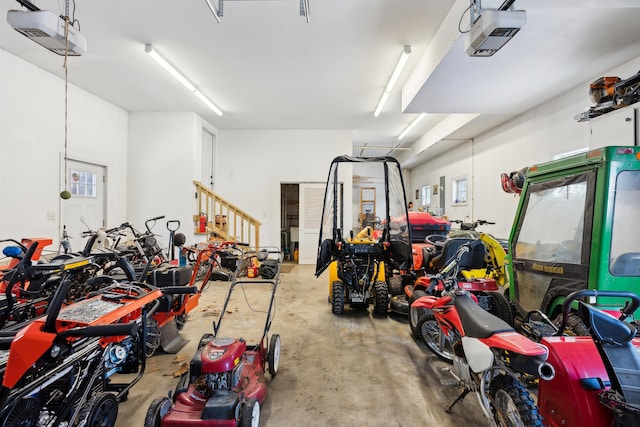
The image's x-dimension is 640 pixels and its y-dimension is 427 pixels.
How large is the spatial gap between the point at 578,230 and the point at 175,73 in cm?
559

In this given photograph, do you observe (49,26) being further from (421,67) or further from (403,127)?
(403,127)

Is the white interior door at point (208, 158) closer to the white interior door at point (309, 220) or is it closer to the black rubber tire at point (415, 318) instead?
the white interior door at point (309, 220)

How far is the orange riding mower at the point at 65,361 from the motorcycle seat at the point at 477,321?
1.66 metres

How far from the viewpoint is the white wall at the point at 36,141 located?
14.4ft

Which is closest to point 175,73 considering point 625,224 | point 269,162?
point 269,162

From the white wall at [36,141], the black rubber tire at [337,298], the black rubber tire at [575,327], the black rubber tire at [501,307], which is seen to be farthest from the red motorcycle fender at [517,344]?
the white wall at [36,141]

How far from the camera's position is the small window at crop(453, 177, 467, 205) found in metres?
8.76

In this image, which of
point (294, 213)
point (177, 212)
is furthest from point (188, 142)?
point (294, 213)

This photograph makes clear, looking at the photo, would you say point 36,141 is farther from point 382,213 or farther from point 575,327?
point 575,327

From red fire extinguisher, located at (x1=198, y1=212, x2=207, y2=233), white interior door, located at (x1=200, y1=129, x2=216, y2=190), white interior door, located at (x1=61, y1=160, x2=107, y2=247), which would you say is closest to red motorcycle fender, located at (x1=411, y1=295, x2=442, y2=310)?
white interior door, located at (x1=61, y1=160, x2=107, y2=247)

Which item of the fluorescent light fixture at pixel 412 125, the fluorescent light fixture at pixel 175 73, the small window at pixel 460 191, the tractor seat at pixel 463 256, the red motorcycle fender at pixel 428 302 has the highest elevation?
the fluorescent light fixture at pixel 412 125

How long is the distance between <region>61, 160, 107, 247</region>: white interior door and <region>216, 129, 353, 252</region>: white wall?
9.69 ft

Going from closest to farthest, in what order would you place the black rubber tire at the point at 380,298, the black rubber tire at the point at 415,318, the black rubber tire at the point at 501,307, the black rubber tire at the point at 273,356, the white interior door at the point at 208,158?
1. the black rubber tire at the point at 273,356
2. the black rubber tire at the point at 501,307
3. the black rubber tire at the point at 415,318
4. the black rubber tire at the point at 380,298
5. the white interior door at the point at 208,158

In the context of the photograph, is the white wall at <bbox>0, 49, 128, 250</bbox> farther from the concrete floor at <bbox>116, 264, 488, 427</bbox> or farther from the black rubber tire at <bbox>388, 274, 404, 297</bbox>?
the black rubber tire at <bbox>388, 274, 404, 297</bbox>
